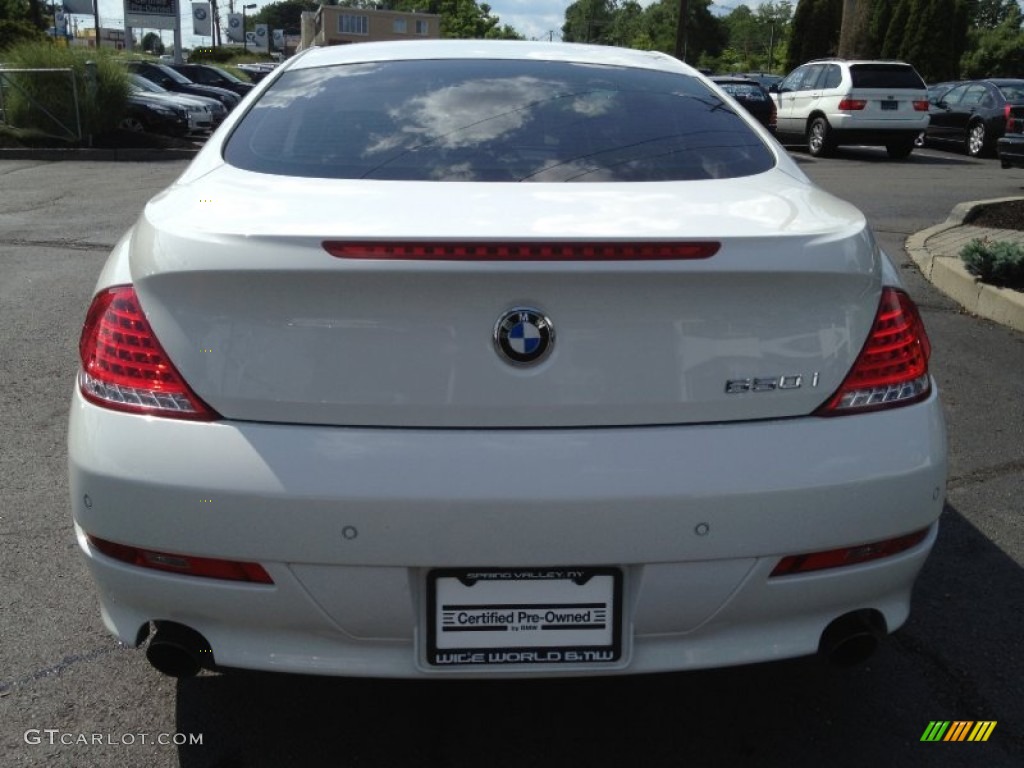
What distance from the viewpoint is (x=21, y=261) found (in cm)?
864

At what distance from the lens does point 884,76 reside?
20.3m

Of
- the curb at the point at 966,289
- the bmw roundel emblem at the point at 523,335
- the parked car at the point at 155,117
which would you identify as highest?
the bmw roundel emblem at the point at 523,335

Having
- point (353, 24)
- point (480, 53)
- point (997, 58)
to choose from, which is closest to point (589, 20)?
point (353, 24)

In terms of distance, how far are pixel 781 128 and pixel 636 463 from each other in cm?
2127

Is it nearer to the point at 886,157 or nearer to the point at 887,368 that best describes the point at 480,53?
the point at 887,368

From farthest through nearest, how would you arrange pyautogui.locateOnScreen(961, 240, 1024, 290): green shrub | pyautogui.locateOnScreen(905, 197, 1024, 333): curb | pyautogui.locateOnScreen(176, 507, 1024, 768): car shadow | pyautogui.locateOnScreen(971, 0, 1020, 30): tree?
pyautogui.locateOnScreen(971, 0, 1020, 30): tree, pyautogui.locateOnScreen(961, 240, 1024, 290): green shrub, pyautogui.locateOnScreen(905, 197, 1024, 333): curb, pyautogui.locateOnScreen(176, 507, 1024, 768): car shadow

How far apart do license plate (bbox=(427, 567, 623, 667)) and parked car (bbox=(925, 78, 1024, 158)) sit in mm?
19797

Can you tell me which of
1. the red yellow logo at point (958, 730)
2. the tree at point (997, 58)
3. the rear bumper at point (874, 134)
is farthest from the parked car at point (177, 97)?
the tree at point (997, 58)

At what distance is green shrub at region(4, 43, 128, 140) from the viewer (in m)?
19.7

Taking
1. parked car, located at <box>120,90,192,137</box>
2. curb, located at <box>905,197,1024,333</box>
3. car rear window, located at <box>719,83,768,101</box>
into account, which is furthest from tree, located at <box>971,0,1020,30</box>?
curb, located at <box>905,197,1024,333</box>

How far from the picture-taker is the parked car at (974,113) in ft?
66.3

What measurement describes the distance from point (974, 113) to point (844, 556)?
20964 millimetres

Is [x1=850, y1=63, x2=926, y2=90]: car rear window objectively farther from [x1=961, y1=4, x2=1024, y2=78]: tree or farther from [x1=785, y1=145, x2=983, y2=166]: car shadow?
[x1=961, y1=4, x2=1024, y2=78]: tree

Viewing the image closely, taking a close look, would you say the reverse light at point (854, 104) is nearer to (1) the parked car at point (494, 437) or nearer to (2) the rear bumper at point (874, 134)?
(2) the rear bumper at point (874, 134)
